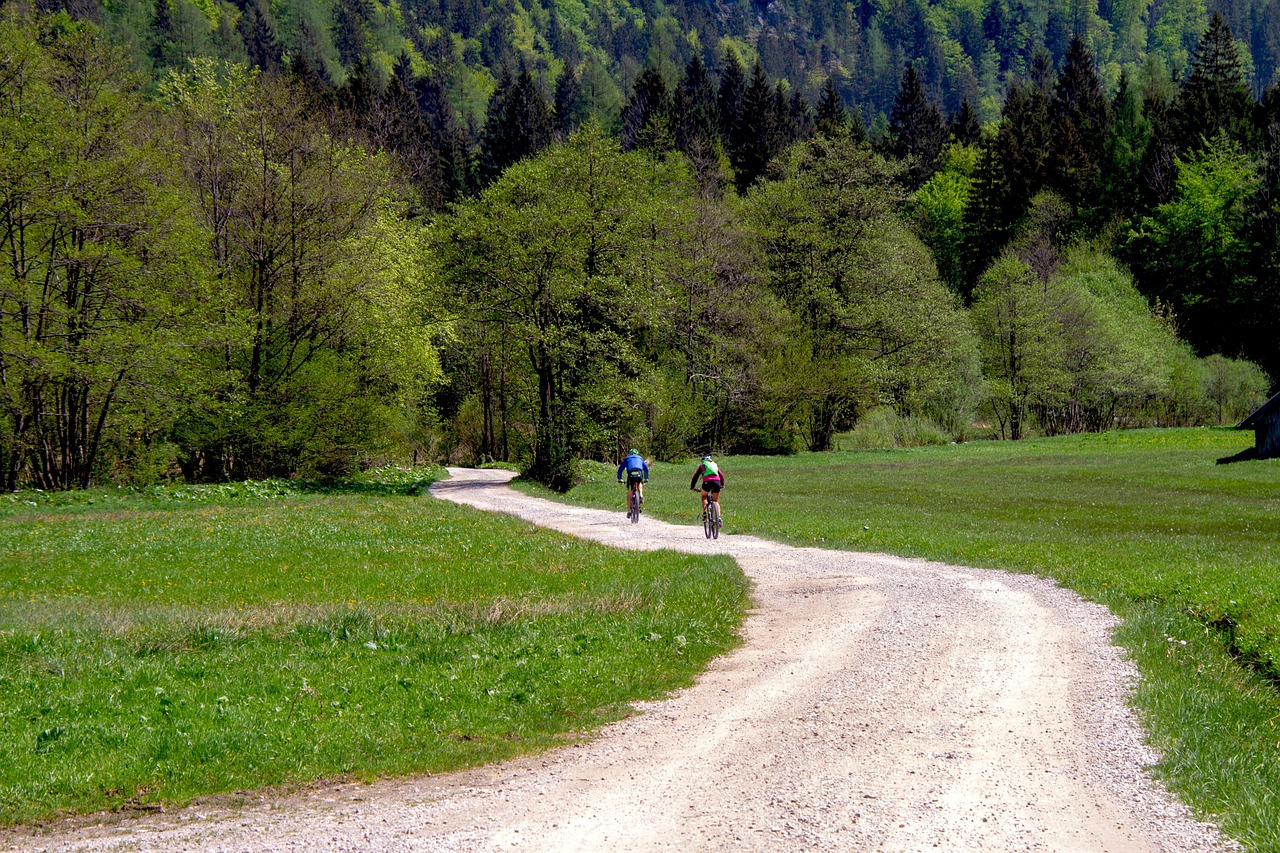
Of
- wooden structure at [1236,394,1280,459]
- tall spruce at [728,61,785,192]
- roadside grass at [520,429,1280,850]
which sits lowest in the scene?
roadside grass at [520,429,1280,850]

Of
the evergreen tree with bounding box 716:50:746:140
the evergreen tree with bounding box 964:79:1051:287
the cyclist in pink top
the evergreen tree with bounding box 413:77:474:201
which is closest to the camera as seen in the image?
the cyclist in pink top

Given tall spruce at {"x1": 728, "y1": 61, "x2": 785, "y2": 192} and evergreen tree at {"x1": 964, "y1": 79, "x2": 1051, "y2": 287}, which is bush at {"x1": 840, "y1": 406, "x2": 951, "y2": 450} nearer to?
evergreen tree at {"x1": 964, "y1": 79, "x2": 1051, "y2": 287}

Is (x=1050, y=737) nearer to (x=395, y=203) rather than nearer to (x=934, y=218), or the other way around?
(x=395, y=203)

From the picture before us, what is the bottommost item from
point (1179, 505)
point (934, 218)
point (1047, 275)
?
point (1179, 505)

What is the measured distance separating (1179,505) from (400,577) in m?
28.0

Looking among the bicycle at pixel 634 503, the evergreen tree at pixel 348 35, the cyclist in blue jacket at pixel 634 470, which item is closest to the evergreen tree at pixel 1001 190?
the cyclist in blue jacket at pixel 634 470

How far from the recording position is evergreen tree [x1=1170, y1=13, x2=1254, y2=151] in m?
96.8

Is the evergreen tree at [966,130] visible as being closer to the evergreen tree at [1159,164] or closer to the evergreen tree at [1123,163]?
the evergreen tree at [1123,163]

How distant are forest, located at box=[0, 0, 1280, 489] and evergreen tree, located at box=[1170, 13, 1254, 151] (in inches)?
15.3

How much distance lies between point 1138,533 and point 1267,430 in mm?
10662

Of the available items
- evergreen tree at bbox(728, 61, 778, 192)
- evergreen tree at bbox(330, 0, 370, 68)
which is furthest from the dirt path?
evergreen tree at bbox(330, 0, 370, 68)

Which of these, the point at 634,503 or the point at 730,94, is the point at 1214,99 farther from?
the point at 634,503

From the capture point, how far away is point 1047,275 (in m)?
85.9

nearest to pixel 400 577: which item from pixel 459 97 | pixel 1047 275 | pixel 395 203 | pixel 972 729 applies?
pixel 972 729
